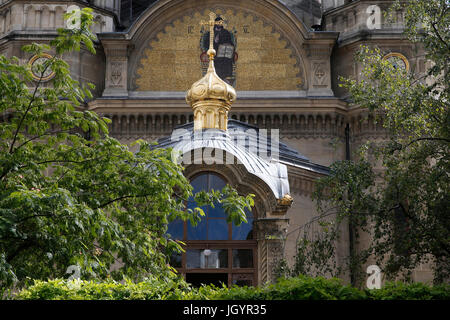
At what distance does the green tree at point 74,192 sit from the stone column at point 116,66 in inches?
528

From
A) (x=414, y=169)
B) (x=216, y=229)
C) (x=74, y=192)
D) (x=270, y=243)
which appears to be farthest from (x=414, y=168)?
(x=74, y=192)

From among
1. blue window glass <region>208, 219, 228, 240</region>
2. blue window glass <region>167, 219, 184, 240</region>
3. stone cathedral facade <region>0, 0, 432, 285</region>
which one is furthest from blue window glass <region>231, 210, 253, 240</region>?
stone cathedral facade <region>0, 0, 432, 285</region>

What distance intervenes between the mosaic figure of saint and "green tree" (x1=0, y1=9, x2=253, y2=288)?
14.1m

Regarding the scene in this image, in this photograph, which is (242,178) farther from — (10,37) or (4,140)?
(10,37)

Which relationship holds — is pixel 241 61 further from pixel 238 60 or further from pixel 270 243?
pixel 270 243

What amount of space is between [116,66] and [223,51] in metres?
3.97

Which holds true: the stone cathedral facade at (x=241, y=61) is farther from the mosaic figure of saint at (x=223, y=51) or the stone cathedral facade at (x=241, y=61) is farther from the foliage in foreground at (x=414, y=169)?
the foliage in foreground at (x=414, y=169)

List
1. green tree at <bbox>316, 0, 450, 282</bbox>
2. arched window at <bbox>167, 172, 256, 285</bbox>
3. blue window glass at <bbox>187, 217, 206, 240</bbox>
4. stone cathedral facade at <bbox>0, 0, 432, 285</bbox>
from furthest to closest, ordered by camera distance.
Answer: stone cathedral facade at <bbox>0, 0, 432, 285</bbox>
blue window glass at <bbox>187, 217, 206, 240</bbox>
arched window at <bbox>167, 172, 256, 285</bbox>
green tree at <bbox>316, 0, 450, 282</bbox>

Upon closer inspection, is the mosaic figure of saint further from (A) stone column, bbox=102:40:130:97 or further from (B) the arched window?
(B) the arched window

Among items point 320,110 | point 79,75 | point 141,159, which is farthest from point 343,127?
point 141,159

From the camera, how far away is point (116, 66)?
26.9 meters

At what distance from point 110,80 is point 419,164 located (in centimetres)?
1470

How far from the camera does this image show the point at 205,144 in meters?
16.5

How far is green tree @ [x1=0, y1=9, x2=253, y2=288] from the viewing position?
34.2 feet
